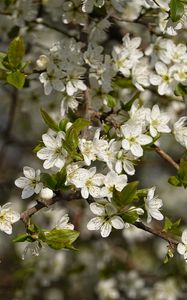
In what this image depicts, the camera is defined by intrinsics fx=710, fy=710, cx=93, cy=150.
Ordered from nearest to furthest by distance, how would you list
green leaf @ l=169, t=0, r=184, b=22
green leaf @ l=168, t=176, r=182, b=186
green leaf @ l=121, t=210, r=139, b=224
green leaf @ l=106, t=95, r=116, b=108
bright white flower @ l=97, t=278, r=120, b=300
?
green leaf @ l=121, t=210, r=139, b=224 → green leaf @ l=169, t=0, r=184, b=22 → green leaf @ l=168, t=176, r=182, b=186 → green leaf @ l=106, t=95, r=116, b=108 → bright white flower @ l=97, t=278, r=120, b=300

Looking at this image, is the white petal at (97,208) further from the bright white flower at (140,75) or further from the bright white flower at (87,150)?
the bright white flower at (140,75)

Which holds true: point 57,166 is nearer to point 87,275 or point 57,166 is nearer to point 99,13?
point 99,13

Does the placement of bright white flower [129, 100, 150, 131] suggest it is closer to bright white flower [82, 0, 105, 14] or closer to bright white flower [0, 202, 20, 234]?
bright white flower [82, 0, 105, 14]

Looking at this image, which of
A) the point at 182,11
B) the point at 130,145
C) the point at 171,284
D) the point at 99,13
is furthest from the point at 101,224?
the point at 171,284

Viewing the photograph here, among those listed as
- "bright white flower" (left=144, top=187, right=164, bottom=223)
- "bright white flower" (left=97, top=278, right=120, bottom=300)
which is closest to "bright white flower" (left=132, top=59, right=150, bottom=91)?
"bright white flower" (left=144, top=187, right=164, bottom=223)

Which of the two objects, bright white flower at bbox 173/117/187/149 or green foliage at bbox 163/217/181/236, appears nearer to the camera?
green foliage at bbox 163/217/181/236
